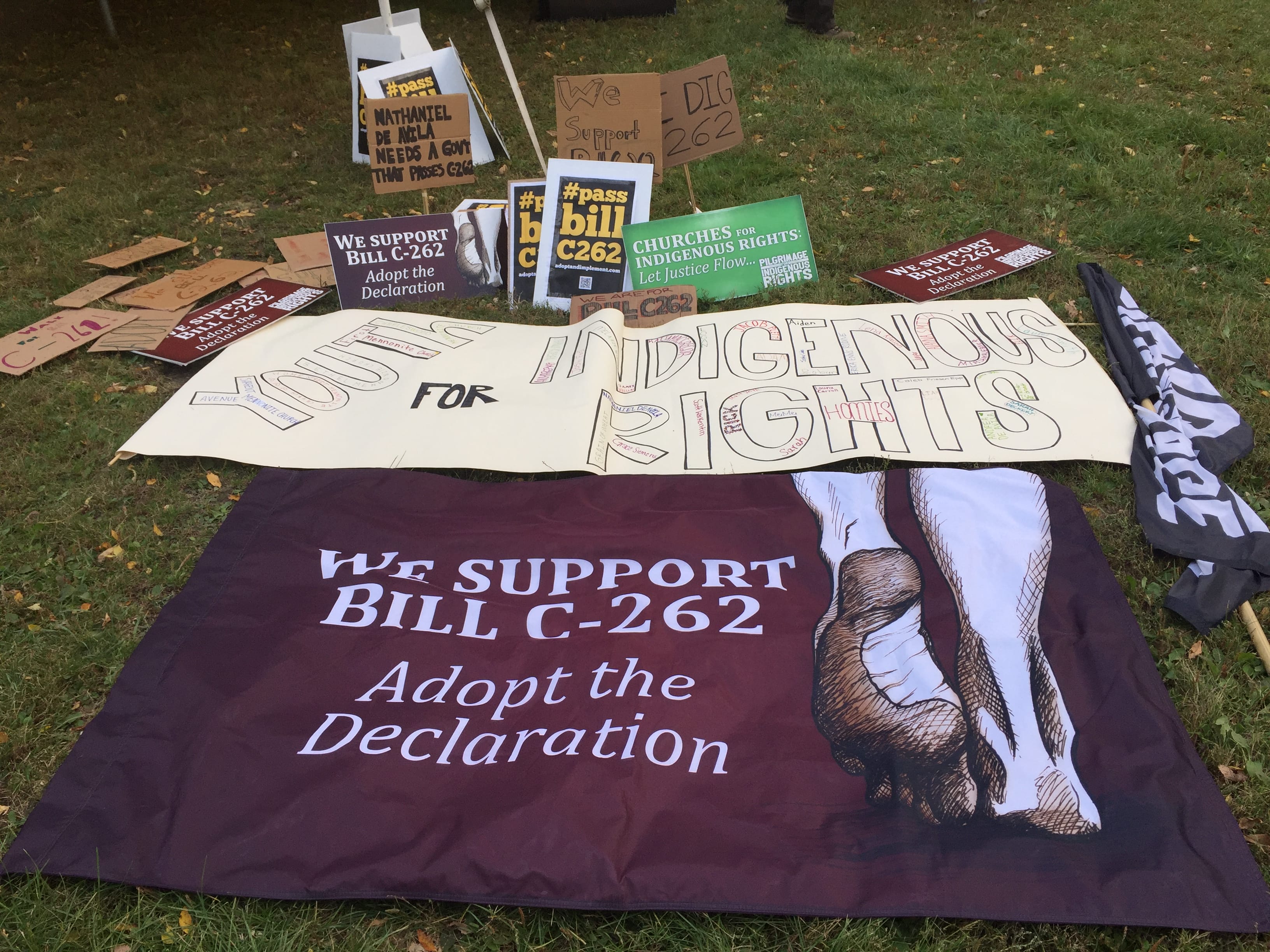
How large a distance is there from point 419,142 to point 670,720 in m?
3.24

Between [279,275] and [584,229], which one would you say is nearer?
[584,229]

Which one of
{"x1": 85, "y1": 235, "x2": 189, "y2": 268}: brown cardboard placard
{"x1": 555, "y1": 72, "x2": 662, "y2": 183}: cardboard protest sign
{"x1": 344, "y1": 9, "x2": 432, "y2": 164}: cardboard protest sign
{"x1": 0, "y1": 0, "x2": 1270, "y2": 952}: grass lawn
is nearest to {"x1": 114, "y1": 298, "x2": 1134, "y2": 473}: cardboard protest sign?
{"x1": 0, "y1": 0, "x2": 1270, "y2": 952}: grass lawn

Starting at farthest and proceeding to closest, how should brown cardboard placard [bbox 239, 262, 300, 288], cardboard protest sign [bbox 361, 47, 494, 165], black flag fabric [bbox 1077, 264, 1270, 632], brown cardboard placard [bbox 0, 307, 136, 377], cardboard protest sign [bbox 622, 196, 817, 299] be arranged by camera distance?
cardboard protest sign [bbox 361, 47, 494, 165]
brown cardboard placard [bbox 239, 262, 300, 288]
cardboard protest sign [bbox 622, 196, 817, 299]
brown cardboard placard [bbox 0, 307, 136, 377]
black flag fabric [bbox 1077, 264, 1270, 632]

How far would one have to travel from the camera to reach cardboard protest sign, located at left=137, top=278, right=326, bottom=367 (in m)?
3.58

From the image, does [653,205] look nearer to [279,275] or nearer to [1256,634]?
[279,275]

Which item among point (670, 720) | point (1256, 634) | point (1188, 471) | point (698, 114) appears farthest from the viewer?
point (698, 114)

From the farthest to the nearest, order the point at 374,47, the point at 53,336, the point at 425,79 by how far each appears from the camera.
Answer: the point at 374,47 < the point at 425,79 < the point at 53,336

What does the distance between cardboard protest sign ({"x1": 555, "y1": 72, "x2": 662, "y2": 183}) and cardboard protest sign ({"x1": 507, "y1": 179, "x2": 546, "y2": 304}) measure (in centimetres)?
24

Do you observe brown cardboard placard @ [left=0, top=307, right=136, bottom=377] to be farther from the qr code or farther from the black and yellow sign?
the qr code

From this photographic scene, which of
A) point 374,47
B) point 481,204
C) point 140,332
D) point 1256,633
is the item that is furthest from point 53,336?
point 1256,633

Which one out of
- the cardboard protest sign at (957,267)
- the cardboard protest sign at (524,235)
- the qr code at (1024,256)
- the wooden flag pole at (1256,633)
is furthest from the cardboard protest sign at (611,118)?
the wooden flag pole at (1256,633)

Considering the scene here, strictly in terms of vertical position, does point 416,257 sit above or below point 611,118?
below

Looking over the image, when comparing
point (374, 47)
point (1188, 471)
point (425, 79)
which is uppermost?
point (374, 47)

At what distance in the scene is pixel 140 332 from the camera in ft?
12.3
